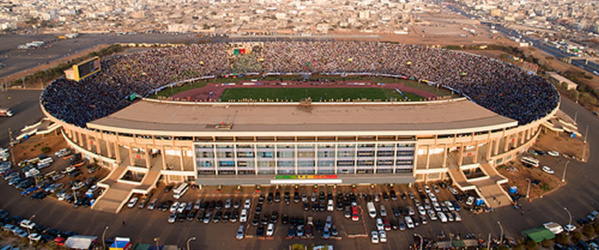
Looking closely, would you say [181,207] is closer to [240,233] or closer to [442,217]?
[240,233]

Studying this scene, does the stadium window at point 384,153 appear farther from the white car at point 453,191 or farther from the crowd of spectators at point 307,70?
the crowd of spectators at point 307,70

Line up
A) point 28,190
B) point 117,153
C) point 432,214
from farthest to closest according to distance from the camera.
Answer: point 117,153 < point 28,190 < point 432,214

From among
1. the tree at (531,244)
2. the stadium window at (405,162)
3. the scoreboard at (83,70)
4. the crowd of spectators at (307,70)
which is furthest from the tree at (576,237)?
the scoreboard at (83,70)

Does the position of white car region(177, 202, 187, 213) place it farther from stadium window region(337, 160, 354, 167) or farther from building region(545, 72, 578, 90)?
building region(545, 72, 578, 90)

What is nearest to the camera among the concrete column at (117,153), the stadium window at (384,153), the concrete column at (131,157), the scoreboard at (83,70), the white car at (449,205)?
the white car at (449,205)

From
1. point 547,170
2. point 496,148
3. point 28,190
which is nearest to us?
point 28,190

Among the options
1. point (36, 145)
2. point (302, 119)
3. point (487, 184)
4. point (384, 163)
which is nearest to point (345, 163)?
point (384, 163)
